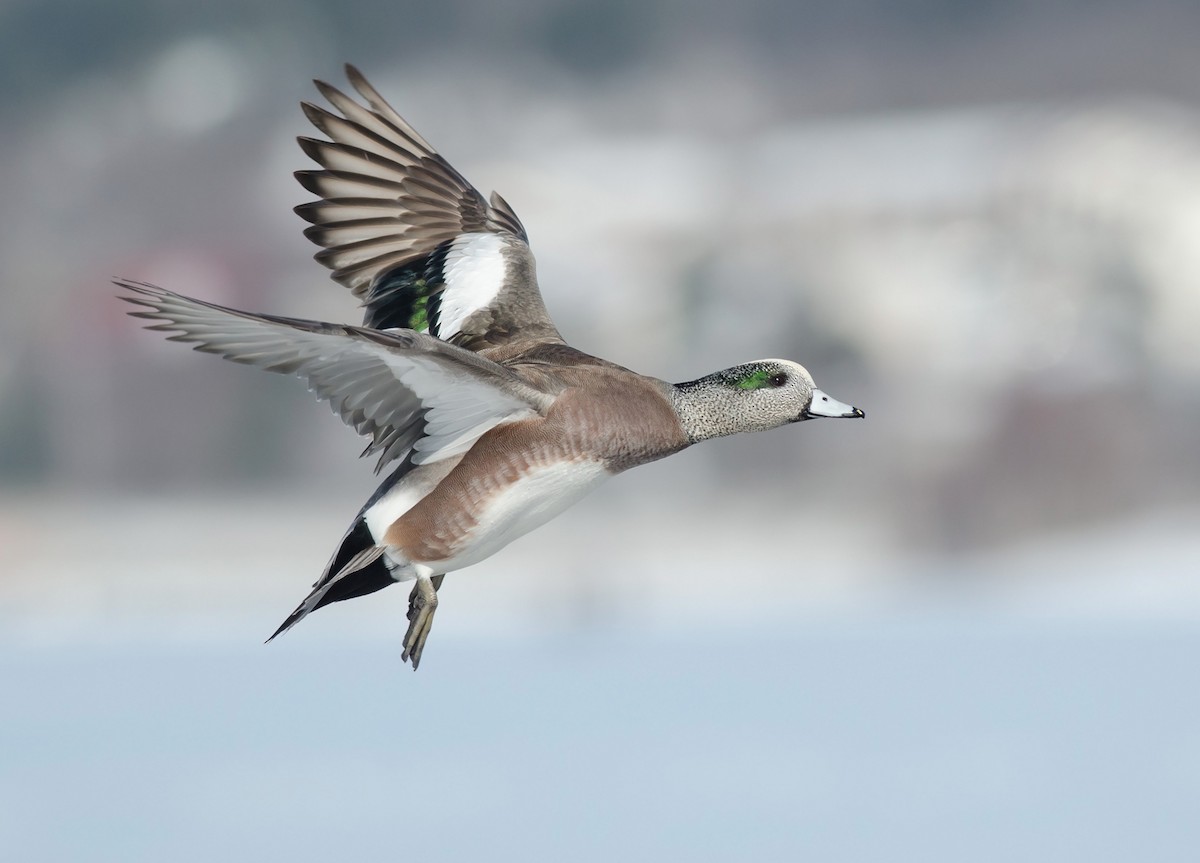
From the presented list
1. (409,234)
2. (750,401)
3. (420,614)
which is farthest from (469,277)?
(420,614)

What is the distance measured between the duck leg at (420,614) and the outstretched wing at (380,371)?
16 cm

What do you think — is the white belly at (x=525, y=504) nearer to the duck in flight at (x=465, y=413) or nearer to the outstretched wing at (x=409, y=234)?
the duck in flight at (x=465, y=413)

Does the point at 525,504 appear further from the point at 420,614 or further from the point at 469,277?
the point at 469,277

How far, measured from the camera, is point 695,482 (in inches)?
537

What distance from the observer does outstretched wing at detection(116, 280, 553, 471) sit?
1.86m

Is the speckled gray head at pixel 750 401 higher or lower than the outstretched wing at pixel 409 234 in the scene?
lower

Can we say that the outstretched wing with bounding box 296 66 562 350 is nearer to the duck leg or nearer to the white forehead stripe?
the white forehead stripe

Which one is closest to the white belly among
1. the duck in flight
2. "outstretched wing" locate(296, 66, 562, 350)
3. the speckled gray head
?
the duck in flight

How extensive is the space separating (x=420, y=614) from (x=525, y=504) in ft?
0.60

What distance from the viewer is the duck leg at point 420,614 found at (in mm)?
1997

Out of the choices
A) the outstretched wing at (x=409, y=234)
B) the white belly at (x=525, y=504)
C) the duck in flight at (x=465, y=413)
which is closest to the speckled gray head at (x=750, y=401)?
the duck in flight at (x=465, y=413)

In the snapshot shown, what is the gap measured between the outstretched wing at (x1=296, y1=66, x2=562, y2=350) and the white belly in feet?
1.28

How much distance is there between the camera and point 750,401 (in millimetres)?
2242

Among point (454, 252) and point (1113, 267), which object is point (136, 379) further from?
point (454, 252)
